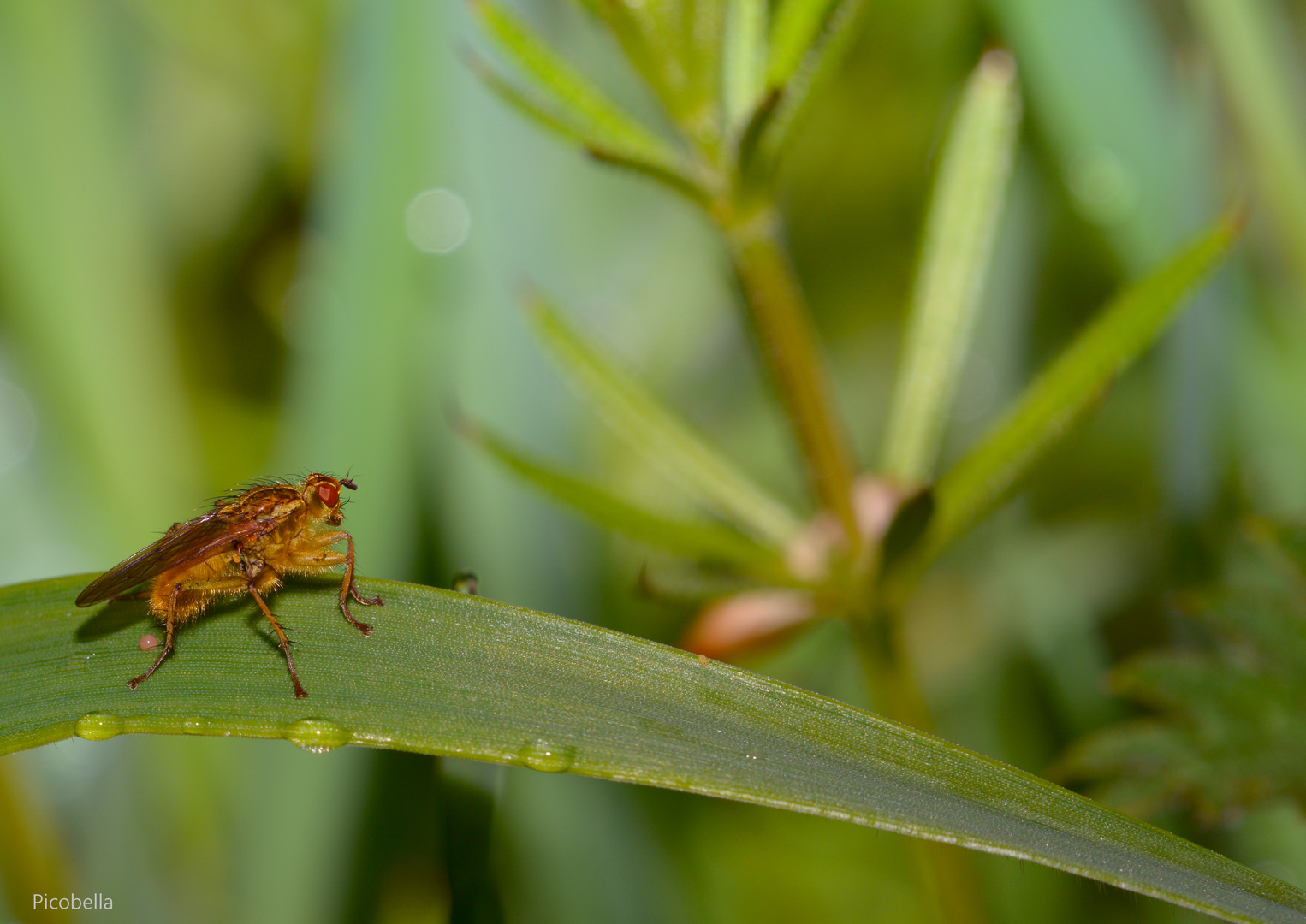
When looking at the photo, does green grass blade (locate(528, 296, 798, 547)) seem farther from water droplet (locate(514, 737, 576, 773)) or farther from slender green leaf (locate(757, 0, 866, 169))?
water droplet (locate(514, 737, 576, 773))

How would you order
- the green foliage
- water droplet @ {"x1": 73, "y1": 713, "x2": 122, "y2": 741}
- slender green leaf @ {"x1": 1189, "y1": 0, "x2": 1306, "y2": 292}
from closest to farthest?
water droplet @ {"x1": 73, "y1": 713, "x2": 122, "y2": 741}
the green foliage
slender green leaf @ {"x1": 1189, "y1": 0, "x2": 1306, "y2": 292}

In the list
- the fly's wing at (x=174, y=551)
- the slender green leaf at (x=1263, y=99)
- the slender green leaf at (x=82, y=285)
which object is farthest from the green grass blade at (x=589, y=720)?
the slender green leaf at (x=1263, y=99)

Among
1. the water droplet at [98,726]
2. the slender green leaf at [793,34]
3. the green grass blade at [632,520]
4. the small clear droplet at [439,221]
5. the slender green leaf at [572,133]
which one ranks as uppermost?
the slender green leaf at [793,34]

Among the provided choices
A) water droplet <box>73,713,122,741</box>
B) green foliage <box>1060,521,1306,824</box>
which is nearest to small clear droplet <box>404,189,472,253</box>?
water droplet <box>73,713,122,741</box>

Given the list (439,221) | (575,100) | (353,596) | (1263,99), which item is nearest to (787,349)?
(575,100)

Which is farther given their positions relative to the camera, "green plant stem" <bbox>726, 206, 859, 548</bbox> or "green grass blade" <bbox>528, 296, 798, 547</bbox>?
"green grass blade" <bbox>528, 296, 798, 547</bbox>

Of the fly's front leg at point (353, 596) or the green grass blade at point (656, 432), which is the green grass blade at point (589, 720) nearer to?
the fly's front leg at point (353, 596)

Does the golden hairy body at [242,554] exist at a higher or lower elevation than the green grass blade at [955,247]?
lower
